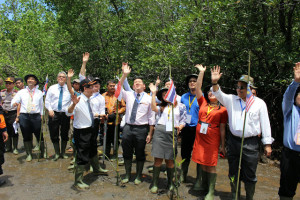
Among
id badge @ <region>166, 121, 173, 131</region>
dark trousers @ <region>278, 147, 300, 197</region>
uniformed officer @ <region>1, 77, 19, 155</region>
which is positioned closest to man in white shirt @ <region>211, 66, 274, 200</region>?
dark trousers @ <region>278, 147, 300, 197</region>

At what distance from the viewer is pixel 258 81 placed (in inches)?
252

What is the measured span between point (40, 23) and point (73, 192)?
11.9 m

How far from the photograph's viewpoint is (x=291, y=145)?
310cm

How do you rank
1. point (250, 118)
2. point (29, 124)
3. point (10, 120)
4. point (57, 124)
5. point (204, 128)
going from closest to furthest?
point (250, 118) → point (204, 128) → point (29, 124) → point (57, 124) → point (10, 120)

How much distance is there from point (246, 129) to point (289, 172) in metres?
0.79

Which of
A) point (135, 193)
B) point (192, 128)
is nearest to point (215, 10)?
point (192, 128)

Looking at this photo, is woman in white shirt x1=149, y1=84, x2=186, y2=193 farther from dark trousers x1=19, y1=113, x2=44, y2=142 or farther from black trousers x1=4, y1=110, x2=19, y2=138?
black trousers x1=4, y1=110, x2=19, y2=138

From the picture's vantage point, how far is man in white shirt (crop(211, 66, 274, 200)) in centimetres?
332

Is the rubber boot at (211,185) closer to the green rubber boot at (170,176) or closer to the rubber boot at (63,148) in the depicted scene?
the green rubber boot at (170,176)

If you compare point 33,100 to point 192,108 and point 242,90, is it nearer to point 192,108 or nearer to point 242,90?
point 192,108

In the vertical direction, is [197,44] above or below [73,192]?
above

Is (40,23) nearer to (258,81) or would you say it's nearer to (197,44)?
(197,44)

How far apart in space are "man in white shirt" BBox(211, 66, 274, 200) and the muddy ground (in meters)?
0.91

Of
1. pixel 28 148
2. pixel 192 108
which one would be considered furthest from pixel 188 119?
pixel 28 148
